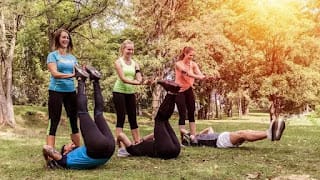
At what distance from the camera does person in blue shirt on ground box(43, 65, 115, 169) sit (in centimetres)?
485

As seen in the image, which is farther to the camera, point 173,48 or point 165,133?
point 173,48

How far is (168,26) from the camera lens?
21.3 meters

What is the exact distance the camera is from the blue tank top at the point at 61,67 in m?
5.35

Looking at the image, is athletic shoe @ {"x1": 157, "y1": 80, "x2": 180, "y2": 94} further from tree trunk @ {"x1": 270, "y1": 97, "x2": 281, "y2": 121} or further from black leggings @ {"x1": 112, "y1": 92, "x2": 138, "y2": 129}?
tree trunk @ {"x1": 270, "y1": 97, "x2": 281, "y2": 121}

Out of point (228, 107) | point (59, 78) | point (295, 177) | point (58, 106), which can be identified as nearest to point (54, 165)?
point (58, 106)

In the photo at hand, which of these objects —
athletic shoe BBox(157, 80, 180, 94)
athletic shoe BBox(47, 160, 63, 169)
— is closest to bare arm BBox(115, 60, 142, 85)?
athletic shoe BBox(157, 80, 180, 94)

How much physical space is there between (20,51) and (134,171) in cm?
1562

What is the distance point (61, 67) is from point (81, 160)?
122 cm

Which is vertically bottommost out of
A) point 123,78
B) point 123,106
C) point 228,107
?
point 228,107

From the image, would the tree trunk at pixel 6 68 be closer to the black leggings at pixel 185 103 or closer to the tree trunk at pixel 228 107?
the black leggings at pixel 185 103

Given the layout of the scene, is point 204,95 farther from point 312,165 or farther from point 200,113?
point 312,165

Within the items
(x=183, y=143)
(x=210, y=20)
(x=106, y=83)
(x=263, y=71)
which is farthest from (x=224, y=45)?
(x=183, y=143)

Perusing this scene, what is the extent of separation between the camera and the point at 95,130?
16.1 feet

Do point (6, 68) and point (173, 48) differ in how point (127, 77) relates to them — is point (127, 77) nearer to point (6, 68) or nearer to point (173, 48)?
point (6, 68)
